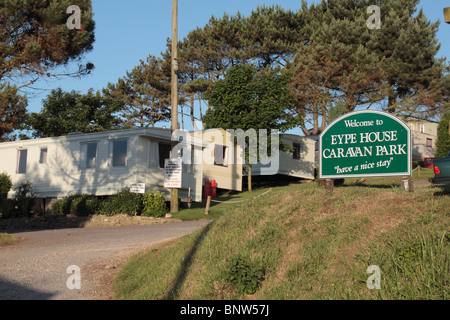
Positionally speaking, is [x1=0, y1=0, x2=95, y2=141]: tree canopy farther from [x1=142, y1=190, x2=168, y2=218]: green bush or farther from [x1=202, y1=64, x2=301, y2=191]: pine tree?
[x1=202, y1=64, x2=301, y2=191]: pine tree

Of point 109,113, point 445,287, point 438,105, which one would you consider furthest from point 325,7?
point 445,287

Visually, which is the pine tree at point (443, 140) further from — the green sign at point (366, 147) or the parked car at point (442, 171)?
the green sign at point (366, 147)

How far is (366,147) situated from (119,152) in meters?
14.5

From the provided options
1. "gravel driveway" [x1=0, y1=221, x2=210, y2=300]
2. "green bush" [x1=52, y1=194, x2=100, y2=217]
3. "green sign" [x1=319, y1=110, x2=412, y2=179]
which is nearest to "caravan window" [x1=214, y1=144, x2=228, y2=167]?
"green bush" [x1=52, y1=194, x2=100, y2=217]

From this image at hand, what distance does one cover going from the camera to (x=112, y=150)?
21.7 meters

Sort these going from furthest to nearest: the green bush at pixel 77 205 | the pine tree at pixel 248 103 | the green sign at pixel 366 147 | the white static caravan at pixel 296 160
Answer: the white static caravan at pixel 296 160
the pine tree at pixel 248 103
the green bush at pixel 77 205
the green sign at pixel 366 147

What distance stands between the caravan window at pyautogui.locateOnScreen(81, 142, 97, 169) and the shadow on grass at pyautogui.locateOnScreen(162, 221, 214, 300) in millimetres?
14115

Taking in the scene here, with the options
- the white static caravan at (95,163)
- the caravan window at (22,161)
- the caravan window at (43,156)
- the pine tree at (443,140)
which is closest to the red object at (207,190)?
the white static caravan at (95,163)

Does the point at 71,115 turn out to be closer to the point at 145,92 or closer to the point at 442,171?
the point at 145,92

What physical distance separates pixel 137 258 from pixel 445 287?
6.27m

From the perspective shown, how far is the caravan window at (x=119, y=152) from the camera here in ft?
70.4

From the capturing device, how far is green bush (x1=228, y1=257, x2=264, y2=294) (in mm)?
6371

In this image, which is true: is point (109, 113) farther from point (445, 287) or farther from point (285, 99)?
point (445, 287)
